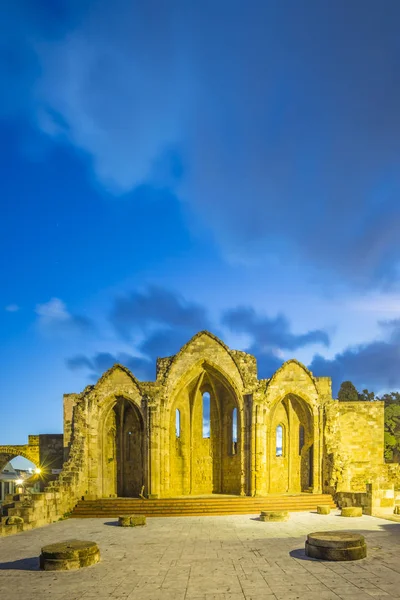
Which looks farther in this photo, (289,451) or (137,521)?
(289,451)

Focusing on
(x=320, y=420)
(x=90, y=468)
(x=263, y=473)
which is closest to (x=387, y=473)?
(x=320, y=420)

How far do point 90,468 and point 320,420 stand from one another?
1163cm

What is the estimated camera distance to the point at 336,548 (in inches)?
Result: 432

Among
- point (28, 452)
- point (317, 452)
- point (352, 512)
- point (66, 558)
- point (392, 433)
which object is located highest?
point (66, 558)

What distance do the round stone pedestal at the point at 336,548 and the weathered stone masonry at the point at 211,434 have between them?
1271 centimetres

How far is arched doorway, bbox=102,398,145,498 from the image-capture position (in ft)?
89.1

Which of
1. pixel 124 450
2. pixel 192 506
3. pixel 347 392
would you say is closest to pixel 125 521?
pixel 192 506

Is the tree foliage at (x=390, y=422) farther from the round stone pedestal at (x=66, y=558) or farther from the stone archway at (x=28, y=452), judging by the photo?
the round stone pedestal at (x=66, y=558)

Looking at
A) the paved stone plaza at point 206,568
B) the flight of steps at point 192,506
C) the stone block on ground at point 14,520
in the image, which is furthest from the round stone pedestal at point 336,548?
the stone block on ground at point 14,520

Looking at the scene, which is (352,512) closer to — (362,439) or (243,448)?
(243,448)

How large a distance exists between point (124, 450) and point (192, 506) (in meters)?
7.02

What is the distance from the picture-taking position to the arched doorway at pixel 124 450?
27.2 meters

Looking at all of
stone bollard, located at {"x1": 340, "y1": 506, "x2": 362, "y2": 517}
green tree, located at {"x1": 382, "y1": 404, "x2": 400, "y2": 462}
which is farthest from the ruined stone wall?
green tree, located at {"x1": 382, "y1": 404, "x2": 400, "y2": 462}

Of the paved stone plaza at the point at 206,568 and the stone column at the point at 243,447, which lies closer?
the paved stone plaza at the point at 206,568
